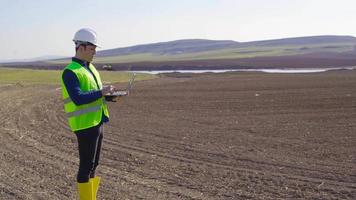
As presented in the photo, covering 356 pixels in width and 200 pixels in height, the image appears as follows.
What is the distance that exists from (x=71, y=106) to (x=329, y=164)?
4.69 metres

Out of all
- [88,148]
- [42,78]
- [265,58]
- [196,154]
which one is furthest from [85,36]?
[265,58]

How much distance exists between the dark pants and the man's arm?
0.35 meters

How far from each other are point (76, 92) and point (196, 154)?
14.9 ft

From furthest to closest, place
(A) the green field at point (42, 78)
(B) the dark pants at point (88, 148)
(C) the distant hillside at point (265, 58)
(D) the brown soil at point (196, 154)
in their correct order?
1. (C) the distant hillside at point (265, 58)
2. (A) the green field at point (42, 78)
3. (D) the brown soil at point (196, 154)
4. (B) the dark pants at point (88, 148)

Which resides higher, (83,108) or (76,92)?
(76,92)

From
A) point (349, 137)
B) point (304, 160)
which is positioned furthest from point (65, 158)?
point (349, 137)

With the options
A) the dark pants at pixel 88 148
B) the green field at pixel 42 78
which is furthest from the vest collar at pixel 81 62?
the green field at pixel 42 78

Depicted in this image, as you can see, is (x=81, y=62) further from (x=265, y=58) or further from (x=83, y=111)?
(x=265, y=58)

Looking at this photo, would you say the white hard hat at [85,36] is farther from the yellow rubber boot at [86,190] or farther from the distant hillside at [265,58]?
the distant hillside at [265,58]

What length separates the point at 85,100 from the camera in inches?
187

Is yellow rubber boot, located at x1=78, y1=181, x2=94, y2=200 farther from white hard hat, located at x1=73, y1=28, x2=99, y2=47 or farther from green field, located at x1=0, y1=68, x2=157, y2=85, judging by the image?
green field, located at x1=0, y1=68, x2=157, y2=85

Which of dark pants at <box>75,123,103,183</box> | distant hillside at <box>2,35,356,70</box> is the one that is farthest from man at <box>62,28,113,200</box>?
distant hillside at <box>2,35,356,70</box>

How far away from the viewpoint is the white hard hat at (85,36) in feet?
15.7

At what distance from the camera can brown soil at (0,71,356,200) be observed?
6.64 m
